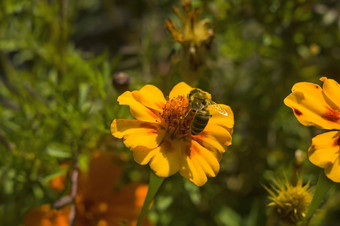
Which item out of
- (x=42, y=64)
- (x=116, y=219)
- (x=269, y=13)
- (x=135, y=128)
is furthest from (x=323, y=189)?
(x=42, y=64)

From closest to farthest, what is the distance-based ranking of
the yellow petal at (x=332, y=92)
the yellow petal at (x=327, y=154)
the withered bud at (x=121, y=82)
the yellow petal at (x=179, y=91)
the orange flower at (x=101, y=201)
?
the yellow petal at (x=327, y=154) → the yellow petal at (x=332, y=92) → the yellow petal at (x=179, y=91) → the withered bud at (x=121, y=82) → the orange flower at (x=101, y=201)

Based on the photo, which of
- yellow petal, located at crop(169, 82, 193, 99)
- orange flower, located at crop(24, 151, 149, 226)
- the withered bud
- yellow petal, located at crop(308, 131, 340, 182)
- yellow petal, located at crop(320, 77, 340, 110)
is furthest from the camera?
orange flower, located at crop(24, 151, 149, 226)

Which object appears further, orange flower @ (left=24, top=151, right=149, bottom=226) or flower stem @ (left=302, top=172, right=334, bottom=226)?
orange flower @ (left=24, top=151, right=149, bottom=226)

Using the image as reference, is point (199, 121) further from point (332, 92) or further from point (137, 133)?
point (332, 92)

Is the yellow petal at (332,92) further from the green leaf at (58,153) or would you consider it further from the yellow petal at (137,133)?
the green leaf at (58,153)

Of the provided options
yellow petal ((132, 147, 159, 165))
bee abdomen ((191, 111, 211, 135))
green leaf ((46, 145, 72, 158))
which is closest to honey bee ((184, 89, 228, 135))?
bee abdomen ((191, 111, 211, 135))

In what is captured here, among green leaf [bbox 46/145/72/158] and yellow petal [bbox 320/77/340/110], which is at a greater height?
yellow petal [bbox 320/77/340/110]

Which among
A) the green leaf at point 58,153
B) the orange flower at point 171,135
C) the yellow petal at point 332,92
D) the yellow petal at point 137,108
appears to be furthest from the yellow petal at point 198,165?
the green leaf at point 58,153

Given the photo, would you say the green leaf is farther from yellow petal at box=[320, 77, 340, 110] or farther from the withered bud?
yellow petal at box=[320, 77, 340, 110]
